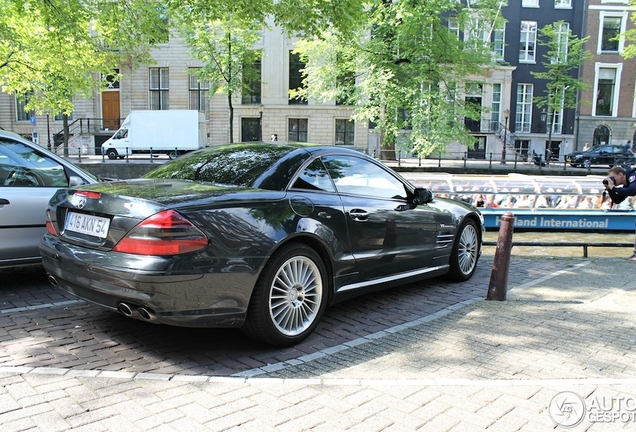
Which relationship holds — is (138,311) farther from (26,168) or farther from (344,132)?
(344,132)

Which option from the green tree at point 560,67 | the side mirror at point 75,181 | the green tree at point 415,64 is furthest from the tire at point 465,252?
the green tree at point 560,67

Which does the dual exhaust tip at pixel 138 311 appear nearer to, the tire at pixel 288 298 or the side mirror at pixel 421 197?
the tire at pixel 288 298

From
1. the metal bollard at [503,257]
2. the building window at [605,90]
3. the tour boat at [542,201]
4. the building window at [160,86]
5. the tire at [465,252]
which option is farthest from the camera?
the building window at [605,90]

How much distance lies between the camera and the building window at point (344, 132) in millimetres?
40938

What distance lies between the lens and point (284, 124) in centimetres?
4106

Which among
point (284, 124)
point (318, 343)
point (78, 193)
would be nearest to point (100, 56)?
point (78, 193)

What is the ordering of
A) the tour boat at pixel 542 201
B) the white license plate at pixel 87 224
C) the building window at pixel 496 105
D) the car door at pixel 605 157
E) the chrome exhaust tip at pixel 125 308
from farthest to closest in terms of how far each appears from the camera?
1. the building window at pixel 496 105
2. the car door at pixel 605 157
3. the tour boat at pixel 542 201
4. the white license plate at pixel 87 224
5. the chrome exhaust tip at pixel 125 308

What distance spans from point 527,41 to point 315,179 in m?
44.6

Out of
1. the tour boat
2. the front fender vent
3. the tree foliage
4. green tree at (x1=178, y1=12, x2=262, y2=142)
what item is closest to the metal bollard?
the front fender vent

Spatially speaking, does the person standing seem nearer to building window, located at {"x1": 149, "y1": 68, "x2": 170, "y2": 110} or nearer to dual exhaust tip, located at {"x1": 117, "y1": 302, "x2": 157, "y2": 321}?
dual exhaust tip, located at {"x1": 117, "y1": 302, "x2": 157, "y2": 321}

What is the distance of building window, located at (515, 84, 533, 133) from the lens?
42906 mm

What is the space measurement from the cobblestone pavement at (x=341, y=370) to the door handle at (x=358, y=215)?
983 millimetres

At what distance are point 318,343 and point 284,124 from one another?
3793cm

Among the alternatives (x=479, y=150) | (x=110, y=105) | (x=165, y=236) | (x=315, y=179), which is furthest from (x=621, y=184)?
(x=110, y=105)
